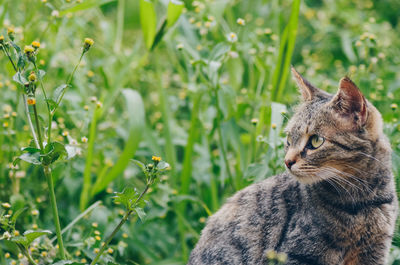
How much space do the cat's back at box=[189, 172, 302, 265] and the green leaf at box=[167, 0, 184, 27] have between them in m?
1.08

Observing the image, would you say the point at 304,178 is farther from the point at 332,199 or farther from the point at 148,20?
the point at 148,20

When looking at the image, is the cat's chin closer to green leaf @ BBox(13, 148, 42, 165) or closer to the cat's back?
the cat's back

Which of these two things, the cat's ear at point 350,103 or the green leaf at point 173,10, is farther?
the green leaf at point 173,10

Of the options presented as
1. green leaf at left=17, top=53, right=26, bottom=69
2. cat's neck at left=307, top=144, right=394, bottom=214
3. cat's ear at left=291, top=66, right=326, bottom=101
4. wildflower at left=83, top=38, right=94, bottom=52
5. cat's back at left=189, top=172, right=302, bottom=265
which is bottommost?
cat's back at left=189, top=172, right=302, bottom=265

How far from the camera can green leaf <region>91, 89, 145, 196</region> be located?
8.32ft

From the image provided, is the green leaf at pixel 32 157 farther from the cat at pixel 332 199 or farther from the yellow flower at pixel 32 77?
the cat at pixel 332 199

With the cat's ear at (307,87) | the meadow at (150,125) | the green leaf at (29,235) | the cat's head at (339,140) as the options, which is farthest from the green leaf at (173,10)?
the green leaf at (29,235)

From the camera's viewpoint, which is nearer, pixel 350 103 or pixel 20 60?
pixel 20 60

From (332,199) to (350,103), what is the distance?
411 mm

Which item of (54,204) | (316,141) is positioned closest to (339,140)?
(316,141)

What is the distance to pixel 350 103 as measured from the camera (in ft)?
6.63

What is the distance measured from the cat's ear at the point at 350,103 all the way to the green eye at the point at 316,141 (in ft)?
0.43

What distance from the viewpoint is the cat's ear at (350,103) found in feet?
6.43

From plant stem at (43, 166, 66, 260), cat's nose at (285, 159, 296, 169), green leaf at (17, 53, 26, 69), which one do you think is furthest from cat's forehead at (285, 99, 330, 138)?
green leaf at (17, 53, 26, 69)
